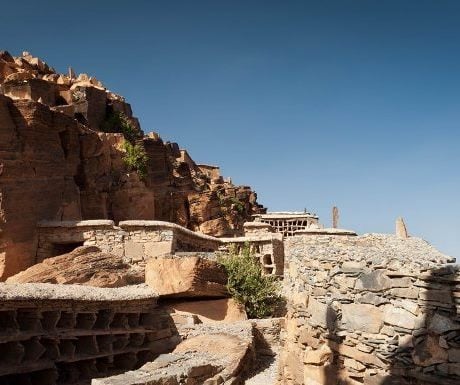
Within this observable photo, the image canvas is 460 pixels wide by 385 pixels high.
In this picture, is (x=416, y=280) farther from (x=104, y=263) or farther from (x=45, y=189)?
(x=45, y=189)

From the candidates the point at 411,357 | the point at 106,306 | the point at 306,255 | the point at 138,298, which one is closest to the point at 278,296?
the point at 138,298

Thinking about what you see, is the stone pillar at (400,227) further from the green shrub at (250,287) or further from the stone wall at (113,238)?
the stone wall at (113,238)

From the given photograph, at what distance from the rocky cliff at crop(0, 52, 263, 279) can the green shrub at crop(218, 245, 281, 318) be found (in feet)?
23.8

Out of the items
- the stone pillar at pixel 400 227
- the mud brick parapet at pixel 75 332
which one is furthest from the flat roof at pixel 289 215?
the mud brick parapet at pixel 75 332

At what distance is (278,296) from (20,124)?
13.4 meters

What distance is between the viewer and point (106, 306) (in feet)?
45.6

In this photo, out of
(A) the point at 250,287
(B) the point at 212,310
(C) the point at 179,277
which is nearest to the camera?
(C) the point at 179,277

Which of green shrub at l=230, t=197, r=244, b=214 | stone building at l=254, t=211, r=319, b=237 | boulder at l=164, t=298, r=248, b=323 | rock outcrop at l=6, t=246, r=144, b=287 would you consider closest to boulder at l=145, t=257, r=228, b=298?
boulder at l=164, t=298, r=248, b=323

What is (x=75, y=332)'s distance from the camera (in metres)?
12.7

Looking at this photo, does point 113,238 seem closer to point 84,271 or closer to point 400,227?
point 84,271

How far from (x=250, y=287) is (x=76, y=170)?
393 inches

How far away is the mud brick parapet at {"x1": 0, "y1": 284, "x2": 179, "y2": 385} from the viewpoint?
11.2m

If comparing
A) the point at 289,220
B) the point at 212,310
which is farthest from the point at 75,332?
the point at 289,220

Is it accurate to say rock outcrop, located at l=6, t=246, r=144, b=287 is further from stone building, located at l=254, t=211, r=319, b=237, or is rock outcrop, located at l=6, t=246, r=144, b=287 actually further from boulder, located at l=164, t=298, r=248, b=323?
stone building, located at l=254, t=211, r=319, b=237
